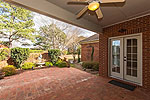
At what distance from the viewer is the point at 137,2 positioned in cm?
211

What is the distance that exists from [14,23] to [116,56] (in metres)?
10.6

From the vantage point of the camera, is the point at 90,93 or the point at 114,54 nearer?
the point at 90,93

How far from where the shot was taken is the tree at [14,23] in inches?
280

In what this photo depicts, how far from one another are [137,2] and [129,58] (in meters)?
2.38

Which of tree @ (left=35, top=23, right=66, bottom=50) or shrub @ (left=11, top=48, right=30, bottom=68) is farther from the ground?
tree @ (left=35, top=23, right=66, bottom=50)

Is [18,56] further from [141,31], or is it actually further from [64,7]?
[141,31]

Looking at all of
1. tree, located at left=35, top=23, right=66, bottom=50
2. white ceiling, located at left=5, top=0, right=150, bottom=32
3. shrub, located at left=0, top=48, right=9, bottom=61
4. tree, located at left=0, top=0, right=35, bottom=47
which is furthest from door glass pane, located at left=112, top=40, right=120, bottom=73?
tree, located at left=0, top=0, right=35, bottom=47

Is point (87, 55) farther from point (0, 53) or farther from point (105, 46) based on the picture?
point (0, 53)

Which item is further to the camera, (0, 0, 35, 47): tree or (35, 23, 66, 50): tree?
(35, 23, 66, 50): tree

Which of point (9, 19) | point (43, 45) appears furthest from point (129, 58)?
point (43, 45)

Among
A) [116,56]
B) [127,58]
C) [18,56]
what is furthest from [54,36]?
[127,58]

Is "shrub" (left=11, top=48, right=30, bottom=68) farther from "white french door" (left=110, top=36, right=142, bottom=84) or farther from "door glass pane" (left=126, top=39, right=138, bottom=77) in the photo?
"door glass pane" (left=126, top=39, right=138, bottom=77)

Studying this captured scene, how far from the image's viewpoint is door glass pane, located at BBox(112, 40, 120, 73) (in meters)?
3.68

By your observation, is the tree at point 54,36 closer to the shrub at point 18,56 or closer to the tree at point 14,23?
the tree at point 14,23
